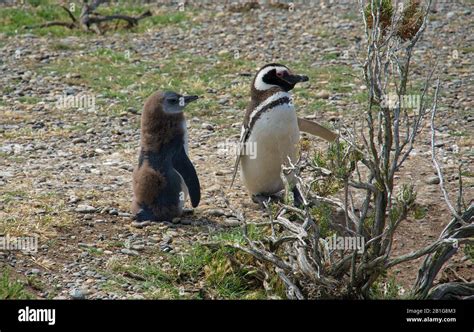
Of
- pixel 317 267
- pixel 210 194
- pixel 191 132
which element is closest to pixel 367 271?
pixel 317 267

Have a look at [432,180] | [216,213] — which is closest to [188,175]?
[216,213]

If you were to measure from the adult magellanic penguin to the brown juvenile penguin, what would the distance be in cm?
64

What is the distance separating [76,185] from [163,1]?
698 centimetres

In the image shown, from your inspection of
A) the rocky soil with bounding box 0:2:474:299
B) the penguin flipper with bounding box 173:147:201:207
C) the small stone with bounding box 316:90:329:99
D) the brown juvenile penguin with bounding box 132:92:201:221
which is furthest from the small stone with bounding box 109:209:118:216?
the small stone with bounding box 316:90:329:99

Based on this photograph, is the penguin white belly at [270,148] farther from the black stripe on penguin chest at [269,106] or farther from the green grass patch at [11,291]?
the green grass patch at [11,291]

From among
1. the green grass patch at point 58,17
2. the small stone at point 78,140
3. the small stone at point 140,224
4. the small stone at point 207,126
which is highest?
the green grass patch at point 58,17

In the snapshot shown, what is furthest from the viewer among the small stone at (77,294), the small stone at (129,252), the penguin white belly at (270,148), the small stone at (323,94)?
the small stone at (323,94)

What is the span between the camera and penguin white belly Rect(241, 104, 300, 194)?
668cm

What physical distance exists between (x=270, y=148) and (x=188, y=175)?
801 mm

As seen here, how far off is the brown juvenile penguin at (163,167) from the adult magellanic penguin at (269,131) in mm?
637

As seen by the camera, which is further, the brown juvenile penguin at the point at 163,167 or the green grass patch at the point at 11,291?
the brown juvenile penguin at the point at 163,167

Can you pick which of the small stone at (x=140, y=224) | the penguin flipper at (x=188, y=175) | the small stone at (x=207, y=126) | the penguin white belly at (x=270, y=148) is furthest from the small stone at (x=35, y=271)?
the small stone at (x=207, y=126)

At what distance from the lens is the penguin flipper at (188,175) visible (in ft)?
20.2
